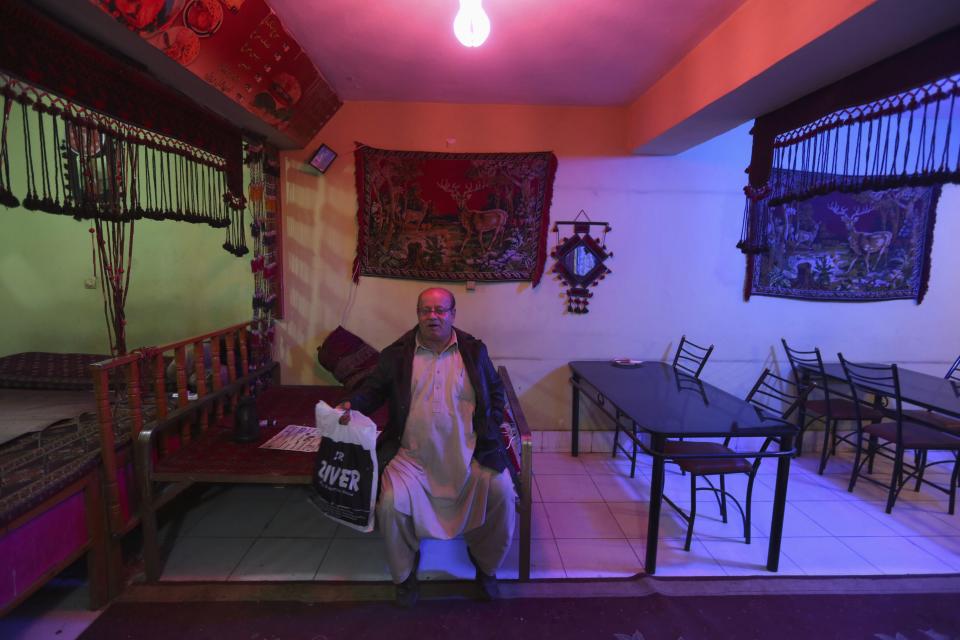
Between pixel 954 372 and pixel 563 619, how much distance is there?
13.9ft

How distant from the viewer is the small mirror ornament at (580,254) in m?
3.62

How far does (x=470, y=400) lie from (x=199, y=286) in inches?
104

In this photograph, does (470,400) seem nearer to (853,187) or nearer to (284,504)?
(284,504)

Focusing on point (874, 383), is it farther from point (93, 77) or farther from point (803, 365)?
point (93, 77)

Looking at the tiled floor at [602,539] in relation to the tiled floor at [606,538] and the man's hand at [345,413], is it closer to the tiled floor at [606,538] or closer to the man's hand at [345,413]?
the tiled floor at [606,538]

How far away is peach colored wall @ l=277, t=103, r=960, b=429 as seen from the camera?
3.52 metres

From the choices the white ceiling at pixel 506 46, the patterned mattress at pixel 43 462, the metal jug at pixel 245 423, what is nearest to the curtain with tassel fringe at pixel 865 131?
the white ceiling at pixel 506 46

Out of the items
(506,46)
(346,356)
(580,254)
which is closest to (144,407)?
(346,356)

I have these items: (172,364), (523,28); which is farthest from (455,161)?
(172,364)

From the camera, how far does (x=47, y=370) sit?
3.16 m

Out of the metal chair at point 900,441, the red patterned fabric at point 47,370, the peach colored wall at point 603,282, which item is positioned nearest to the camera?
the metal chair at point 900,441

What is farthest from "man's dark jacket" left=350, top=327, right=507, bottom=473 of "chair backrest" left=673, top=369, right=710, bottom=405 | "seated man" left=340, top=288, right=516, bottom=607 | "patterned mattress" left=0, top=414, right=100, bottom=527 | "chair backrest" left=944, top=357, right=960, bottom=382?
"chair backrest" left=944, top=357, right=960, bottom=382

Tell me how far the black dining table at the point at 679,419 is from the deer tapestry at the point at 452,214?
113cm

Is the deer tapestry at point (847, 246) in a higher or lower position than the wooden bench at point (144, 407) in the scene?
higher
